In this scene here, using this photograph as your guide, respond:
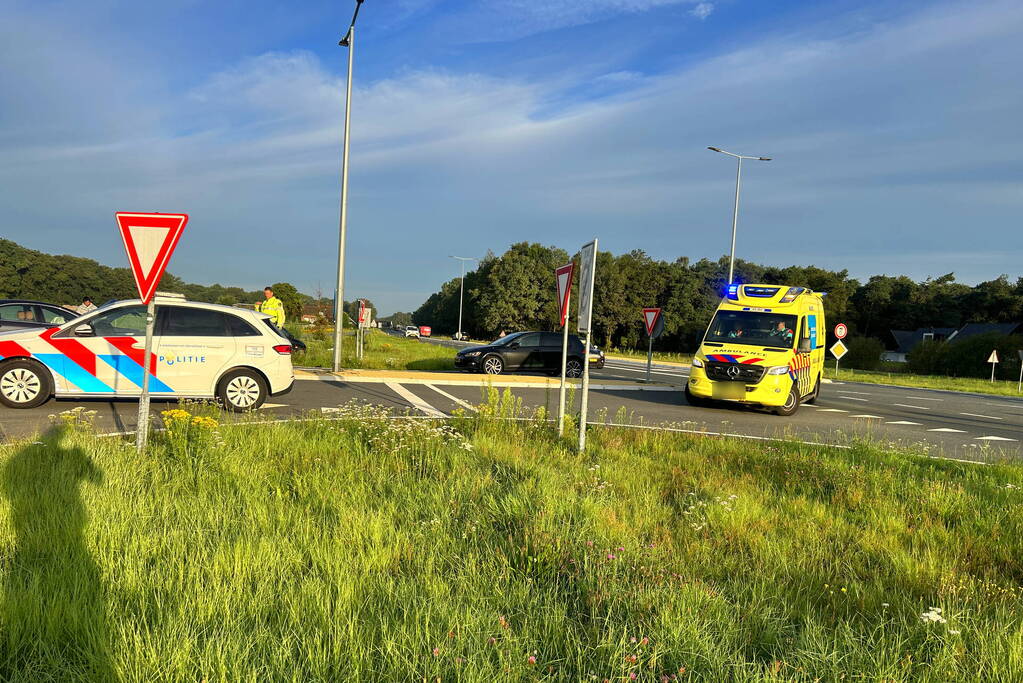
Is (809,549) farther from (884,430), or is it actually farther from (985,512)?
(884,430)

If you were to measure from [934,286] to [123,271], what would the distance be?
116647mm

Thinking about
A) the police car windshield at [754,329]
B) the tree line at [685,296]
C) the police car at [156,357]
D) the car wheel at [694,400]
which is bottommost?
the car wheel at [694,400]

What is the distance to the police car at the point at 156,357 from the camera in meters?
9.42

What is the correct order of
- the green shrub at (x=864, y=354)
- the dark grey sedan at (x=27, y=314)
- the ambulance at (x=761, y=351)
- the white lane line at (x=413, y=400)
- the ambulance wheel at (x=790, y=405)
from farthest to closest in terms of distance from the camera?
the green shrub at (x=864, y=354), the dark grey sedan at (x=27, y=314), the ambulance wheel at (x=790, y=405), the ambulance at (x=761, y=351), the white lane line at (x=413, y=400)

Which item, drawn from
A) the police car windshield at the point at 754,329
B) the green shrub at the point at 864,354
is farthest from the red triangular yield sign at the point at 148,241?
the green shrub at the point at 864,354

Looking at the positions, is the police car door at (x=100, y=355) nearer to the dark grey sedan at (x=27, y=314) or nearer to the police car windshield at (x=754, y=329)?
the dark grey sedan at (x=27, y=314)

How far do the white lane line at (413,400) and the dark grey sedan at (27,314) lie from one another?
25.1ft

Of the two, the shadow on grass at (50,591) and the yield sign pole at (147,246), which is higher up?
the yield sign pole at (147,246)

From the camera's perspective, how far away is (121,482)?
5.10 meters

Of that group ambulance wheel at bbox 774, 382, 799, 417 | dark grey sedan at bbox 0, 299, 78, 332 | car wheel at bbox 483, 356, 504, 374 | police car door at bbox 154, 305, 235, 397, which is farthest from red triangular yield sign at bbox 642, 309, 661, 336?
dark grey sedan at bbox 0, 299, 78, 332

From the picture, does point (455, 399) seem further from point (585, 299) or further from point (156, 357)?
point (585, 299)

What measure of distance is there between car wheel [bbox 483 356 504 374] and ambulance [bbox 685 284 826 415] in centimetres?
787

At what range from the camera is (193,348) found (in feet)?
32.5

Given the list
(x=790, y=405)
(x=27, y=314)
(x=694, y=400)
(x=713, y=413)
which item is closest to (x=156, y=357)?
(x=27, y=314)
